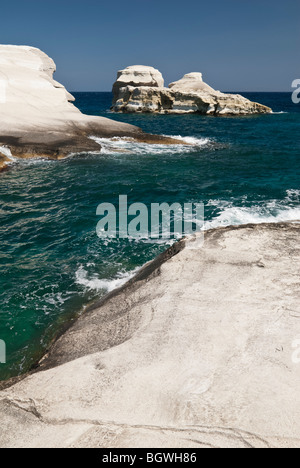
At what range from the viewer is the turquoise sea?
8922 millimetres

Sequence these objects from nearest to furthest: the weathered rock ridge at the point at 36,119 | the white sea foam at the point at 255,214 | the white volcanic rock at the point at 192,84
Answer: the white sea foam at the point at 255,214 < the weathered rock ridge at the point at 36,119 < the white volcanic rock at the point at 192,84

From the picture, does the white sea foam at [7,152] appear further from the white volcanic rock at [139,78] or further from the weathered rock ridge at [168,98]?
the white volcanic rock at [139,78]

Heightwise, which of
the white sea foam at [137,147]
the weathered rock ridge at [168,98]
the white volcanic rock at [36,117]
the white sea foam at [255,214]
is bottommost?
the white sea foam at [255,214]

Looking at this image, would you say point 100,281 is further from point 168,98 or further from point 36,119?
point 168,98

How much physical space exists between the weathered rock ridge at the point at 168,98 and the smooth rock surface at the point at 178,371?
214 feet

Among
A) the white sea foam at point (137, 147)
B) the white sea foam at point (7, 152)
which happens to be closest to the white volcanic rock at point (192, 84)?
the white sea foam at point (137, 147)

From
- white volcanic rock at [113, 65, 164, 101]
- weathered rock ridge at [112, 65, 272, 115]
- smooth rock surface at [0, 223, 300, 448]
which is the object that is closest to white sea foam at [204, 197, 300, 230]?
smooth rock surface at [0, 223, 300, 448]

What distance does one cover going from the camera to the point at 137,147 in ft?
94.3

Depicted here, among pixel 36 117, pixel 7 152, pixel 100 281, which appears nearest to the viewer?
pixel 100 281

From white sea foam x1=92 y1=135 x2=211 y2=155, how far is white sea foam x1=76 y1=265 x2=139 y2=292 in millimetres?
17785

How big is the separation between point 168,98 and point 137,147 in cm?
4575

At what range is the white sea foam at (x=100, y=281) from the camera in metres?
9.52

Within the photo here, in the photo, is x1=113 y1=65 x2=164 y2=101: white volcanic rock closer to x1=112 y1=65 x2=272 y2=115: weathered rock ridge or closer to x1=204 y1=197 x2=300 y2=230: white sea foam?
x1=112 y1=65 x2=272 y2=115: weathered rock ridge

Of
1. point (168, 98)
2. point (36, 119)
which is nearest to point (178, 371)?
point (36, 119)
